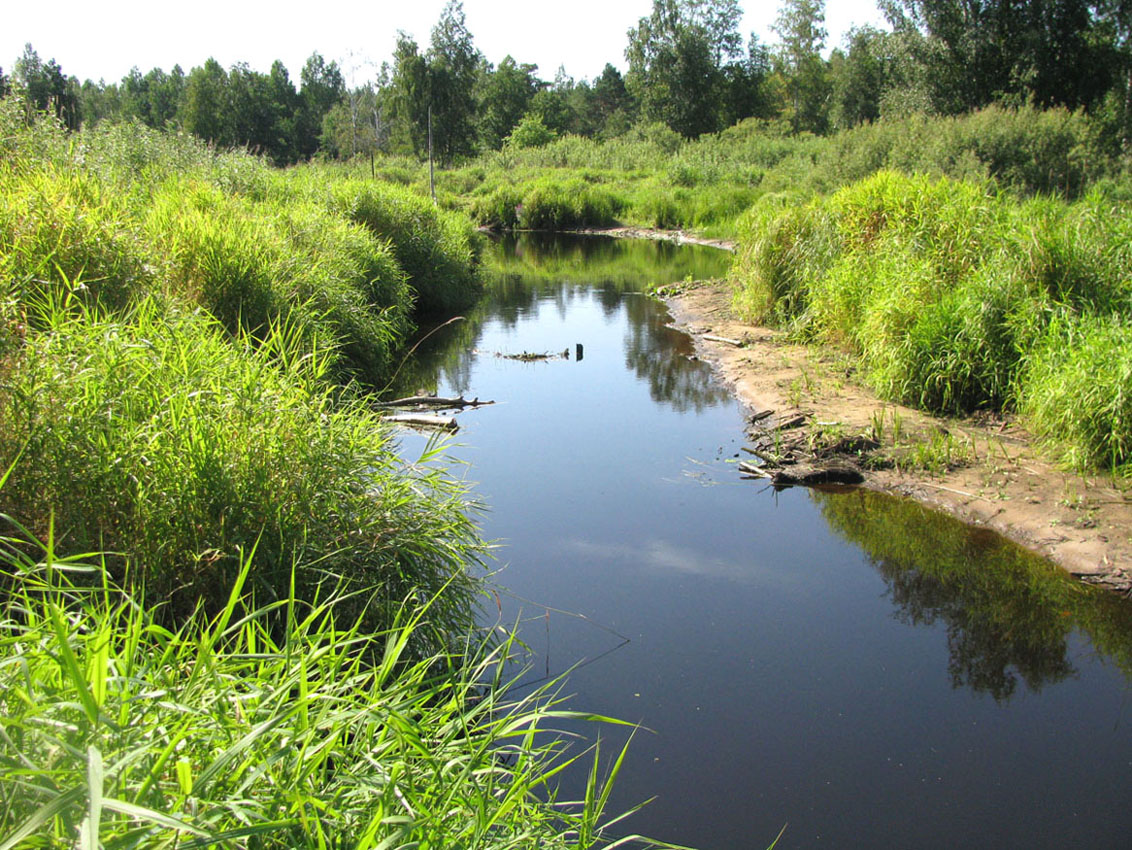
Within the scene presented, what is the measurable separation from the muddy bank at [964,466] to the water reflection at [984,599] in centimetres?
21

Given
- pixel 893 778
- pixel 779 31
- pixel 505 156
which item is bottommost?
pixel 893 778

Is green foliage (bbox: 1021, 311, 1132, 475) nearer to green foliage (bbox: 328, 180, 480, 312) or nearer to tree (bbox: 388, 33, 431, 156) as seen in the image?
green foliage (bbox: 328, 180, 480, 312)

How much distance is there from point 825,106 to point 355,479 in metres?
52.7

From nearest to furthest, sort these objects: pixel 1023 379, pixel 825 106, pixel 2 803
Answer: pixel 2 803, pixel 1023 379, pixel 825 106

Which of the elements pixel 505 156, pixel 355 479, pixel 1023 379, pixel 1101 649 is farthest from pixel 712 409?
pixel 505 156

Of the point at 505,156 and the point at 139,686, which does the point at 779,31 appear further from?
the point at 139,686

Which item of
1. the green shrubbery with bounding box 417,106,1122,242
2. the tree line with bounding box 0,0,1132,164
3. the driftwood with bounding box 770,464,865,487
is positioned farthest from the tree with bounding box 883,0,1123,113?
the driftwood with bounding box 770,464,865,487

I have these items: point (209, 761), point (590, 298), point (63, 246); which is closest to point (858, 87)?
point (590, 298)

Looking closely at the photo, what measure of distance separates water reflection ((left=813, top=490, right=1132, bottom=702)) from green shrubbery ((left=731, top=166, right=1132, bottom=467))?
1.34 metres

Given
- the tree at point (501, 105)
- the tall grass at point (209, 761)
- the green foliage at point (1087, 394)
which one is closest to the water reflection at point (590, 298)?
the green foliage at point (1087, 394)

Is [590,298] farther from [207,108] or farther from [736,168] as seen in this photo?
[207,108]

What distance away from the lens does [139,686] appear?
2.07 m

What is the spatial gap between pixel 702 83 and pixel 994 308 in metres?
47.8

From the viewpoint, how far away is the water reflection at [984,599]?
4.69m
